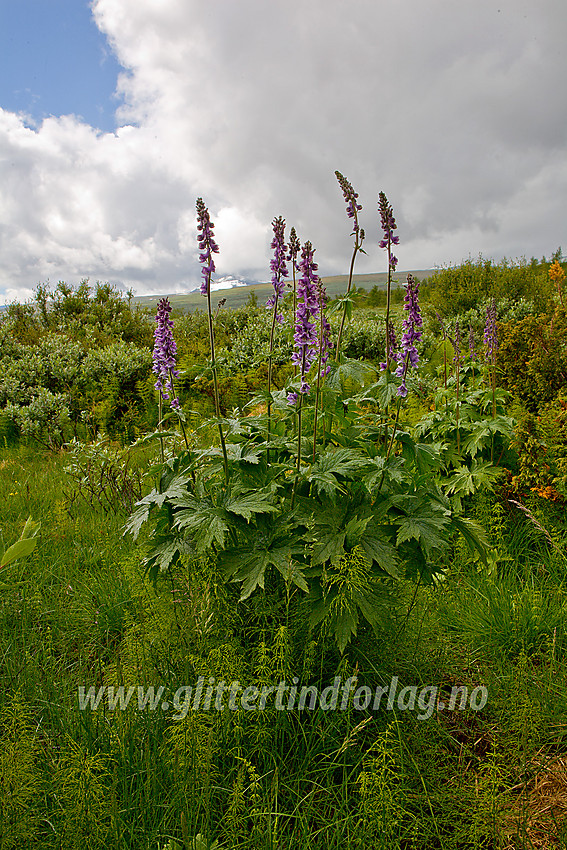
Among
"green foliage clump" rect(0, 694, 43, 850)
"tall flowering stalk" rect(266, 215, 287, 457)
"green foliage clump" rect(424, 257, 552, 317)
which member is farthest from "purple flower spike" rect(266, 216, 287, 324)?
"green foliage clump" rect(424, 257, 552, 317)

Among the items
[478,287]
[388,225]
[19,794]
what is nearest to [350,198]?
[388,225]

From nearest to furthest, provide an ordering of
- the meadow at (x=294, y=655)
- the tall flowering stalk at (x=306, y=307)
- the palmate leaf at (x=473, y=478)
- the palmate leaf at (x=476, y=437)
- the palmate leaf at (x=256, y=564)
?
the meadow at (x=294, y=655)
the palmate leaf at (x=256, y=564)
the tall flowering stalk at (x=306, y=307)
the palmate leaf at (x=473, y=478)
the palmate leaf at (x=476, y=437)

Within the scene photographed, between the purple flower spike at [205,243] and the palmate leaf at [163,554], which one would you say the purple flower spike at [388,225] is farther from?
the palmate leaf at [163,554]

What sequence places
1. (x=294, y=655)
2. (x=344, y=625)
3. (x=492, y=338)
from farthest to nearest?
(x=492, y=338) < (x=294, y=655) < (x=344, y=625)

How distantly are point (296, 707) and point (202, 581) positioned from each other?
0.64 m

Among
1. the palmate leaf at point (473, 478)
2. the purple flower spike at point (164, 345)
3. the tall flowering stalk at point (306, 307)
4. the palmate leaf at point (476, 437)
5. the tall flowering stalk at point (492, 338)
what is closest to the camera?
the tall flowering stalk at point (306, 307)

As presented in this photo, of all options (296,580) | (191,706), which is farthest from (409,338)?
(191,706)

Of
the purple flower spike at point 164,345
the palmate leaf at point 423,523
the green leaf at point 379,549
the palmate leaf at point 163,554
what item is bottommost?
the palmate leaf at point 163,554

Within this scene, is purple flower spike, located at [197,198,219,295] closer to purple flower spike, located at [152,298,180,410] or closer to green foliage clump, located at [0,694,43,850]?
purple flower spike, located at [152,298,180,410]

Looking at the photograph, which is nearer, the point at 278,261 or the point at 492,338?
the point at 278,261

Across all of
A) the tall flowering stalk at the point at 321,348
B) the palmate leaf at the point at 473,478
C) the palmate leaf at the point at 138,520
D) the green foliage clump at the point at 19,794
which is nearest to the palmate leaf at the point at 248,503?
the tall flowering stalk at the point at 321,348

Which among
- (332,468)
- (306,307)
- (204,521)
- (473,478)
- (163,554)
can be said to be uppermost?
(306,307)

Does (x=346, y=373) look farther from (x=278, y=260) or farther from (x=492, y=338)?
(x=492, y=338)

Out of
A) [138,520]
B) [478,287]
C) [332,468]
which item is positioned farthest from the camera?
[478,287]
